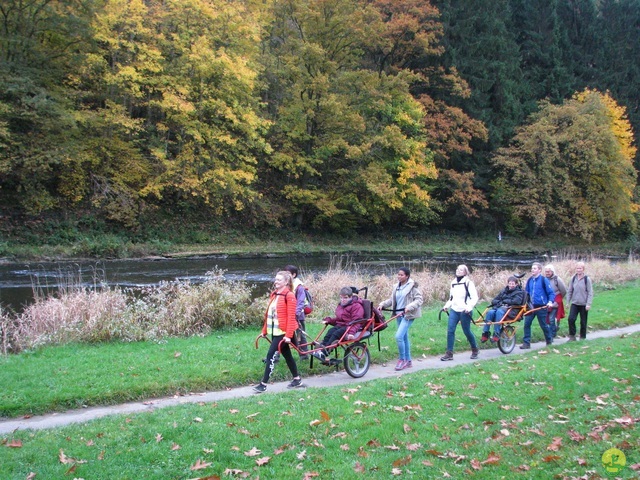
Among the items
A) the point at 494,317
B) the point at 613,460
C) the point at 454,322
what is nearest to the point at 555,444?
the point at 613,460

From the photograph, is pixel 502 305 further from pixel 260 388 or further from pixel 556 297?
pixel 260 388

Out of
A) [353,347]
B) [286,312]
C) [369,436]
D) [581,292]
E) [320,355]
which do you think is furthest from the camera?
[581,292]

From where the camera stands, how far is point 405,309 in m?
10.7

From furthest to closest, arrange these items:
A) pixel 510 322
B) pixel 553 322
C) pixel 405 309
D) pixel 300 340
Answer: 1. pixel 553 322
2. pixel 510 322
3. pixel 405 309
4. pixel 300 340

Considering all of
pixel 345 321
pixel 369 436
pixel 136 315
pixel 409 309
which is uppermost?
pixel 409 309

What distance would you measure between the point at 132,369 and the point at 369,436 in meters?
5.11

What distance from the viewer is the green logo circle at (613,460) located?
498cm

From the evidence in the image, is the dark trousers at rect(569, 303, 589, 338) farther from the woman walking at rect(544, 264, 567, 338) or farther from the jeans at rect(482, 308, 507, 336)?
the jeans at rect(482, 308, 507, 336)

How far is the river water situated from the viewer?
752 inches

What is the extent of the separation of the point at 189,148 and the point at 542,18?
45611 millimetres

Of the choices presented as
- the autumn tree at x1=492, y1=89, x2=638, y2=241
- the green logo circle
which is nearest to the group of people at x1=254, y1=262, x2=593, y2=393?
the green logo circle

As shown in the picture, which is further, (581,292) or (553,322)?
(553,322)

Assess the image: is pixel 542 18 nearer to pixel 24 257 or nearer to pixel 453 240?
pixel 453 240

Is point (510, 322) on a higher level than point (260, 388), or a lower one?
higher
